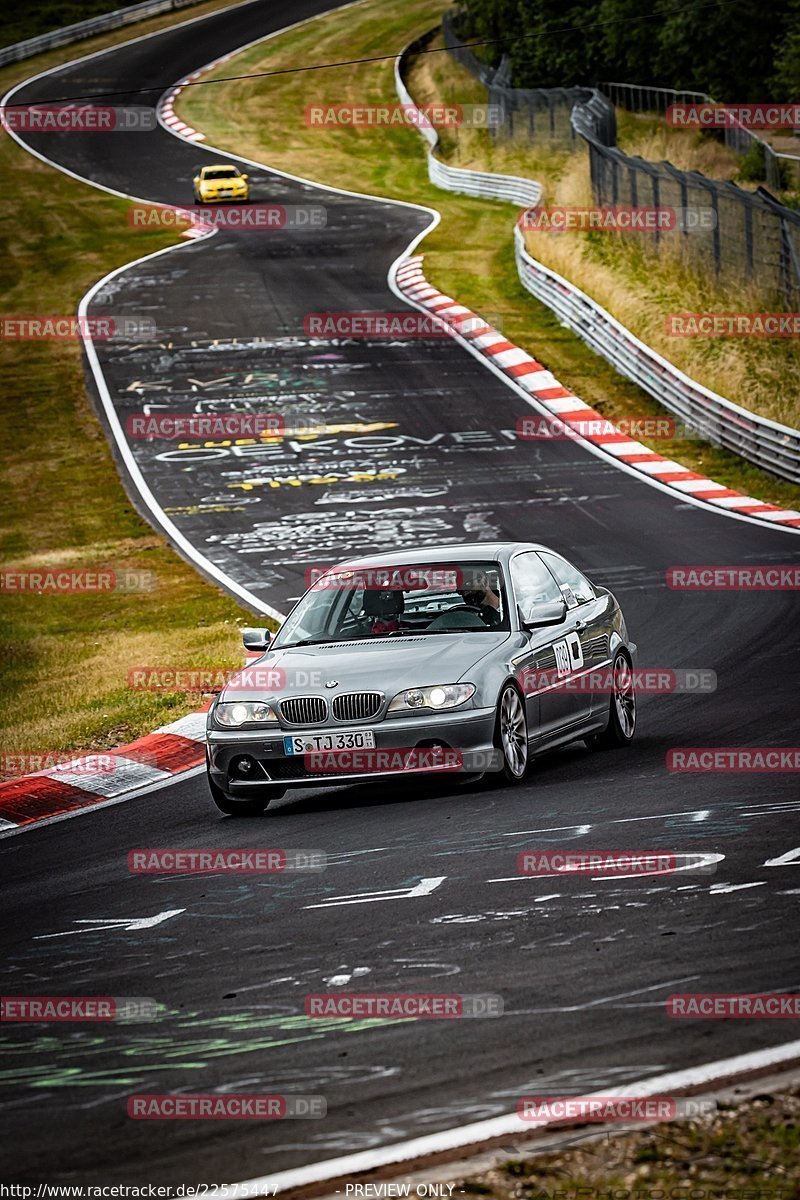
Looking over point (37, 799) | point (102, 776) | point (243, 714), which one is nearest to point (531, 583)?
point (243, 714)

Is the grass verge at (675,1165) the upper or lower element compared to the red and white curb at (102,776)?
upper

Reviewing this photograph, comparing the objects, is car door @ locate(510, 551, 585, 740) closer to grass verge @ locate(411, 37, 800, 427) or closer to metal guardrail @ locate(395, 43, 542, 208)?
grass verge @ locate(411, 37, 800, 427)

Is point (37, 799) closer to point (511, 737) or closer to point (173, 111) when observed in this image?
point (511, 737)

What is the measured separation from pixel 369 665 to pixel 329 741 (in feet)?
1.72

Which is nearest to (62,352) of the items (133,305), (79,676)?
(133,305)

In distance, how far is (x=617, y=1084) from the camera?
497 centimetres

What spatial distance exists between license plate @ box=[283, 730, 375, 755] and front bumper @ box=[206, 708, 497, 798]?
0.03 meters

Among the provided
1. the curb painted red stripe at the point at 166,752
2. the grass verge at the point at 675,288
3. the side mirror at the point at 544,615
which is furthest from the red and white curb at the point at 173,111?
the side mirror at the point at 544,615

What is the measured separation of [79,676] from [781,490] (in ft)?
34.1

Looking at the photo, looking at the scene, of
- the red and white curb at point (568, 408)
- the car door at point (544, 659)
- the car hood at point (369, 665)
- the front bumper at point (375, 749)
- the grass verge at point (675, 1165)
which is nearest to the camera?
the grass verge at point (675, 1165)

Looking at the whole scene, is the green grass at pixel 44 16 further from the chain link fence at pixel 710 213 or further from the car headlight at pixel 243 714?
the car headlight at pixel 243 714

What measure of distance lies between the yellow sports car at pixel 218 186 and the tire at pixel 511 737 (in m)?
41.9

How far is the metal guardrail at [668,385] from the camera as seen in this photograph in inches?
909

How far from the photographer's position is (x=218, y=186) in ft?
164
